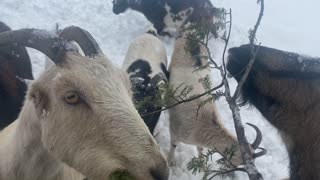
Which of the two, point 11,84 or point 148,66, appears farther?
point 148,66

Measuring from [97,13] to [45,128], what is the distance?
1000cm

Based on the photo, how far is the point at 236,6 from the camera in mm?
16828

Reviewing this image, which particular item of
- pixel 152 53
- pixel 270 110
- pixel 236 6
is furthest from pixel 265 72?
pixel 236 6

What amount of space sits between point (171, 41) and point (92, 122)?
933 centimetres

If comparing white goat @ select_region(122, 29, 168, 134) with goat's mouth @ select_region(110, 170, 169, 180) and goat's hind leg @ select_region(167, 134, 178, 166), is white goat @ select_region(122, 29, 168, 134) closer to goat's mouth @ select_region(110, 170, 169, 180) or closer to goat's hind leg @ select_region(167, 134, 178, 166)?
goat's hind leg @ select_region(167, 134, 178, 166)

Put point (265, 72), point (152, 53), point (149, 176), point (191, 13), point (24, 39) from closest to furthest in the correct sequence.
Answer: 1. point (149, 176)
2. point (24, 39)
3. point (265, 72)
4. point (152, 53)
5. point (191, 13)

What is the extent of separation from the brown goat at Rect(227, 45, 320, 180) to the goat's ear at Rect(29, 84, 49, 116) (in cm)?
163

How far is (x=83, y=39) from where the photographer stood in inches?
155

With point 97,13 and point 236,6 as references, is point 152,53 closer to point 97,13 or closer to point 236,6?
point 97,13

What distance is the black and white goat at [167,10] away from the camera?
11.8 m

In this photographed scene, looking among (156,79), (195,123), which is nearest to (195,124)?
(195,123)

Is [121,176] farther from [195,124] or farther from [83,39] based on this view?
[195,124]

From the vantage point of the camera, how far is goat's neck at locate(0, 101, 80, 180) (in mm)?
4020

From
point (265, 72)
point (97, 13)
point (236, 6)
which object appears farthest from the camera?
point (236, 6)
